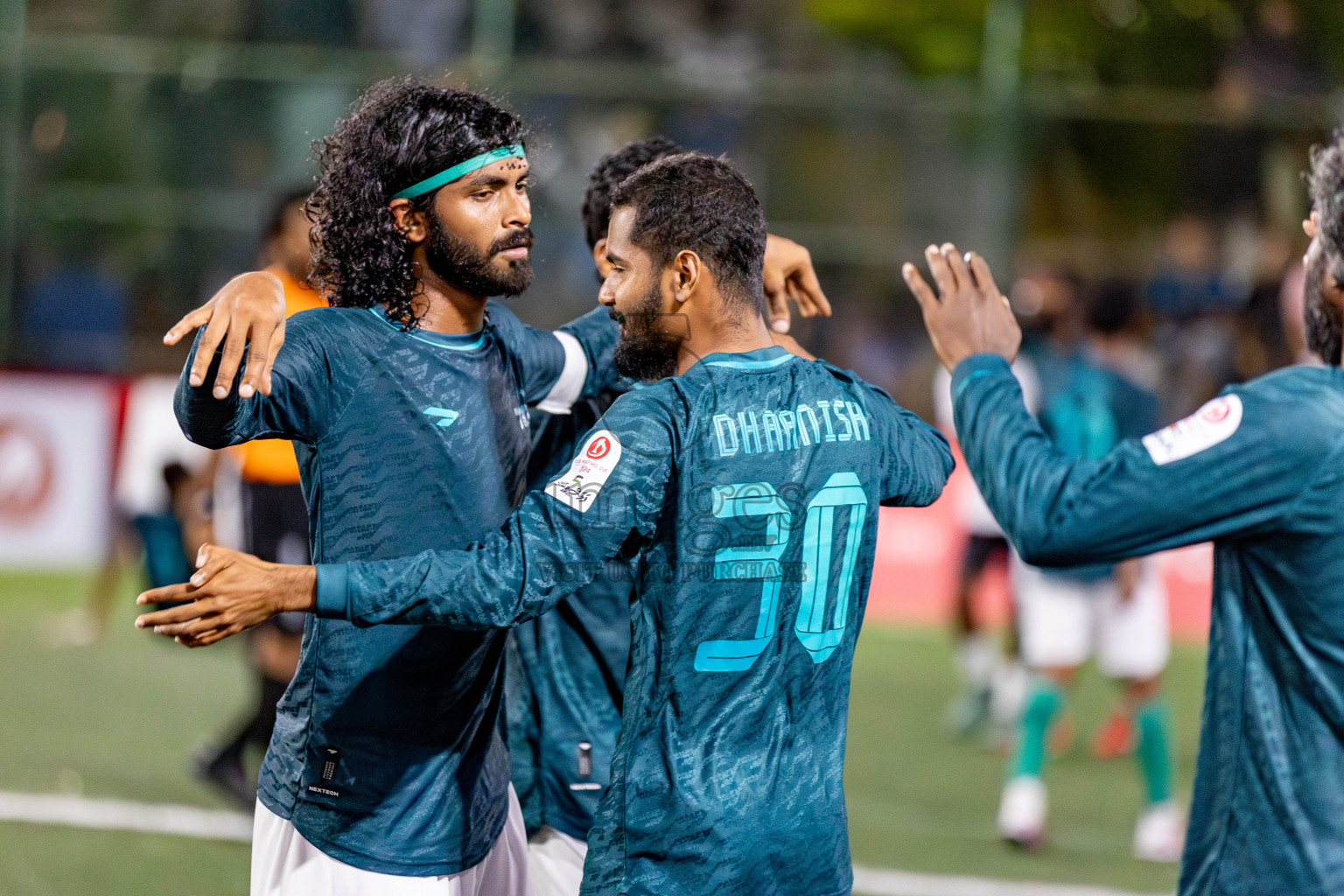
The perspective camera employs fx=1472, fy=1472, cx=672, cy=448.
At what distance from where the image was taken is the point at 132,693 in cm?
820

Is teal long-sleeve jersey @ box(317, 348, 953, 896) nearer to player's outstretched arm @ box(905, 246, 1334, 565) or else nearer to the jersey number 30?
the jersey number 30

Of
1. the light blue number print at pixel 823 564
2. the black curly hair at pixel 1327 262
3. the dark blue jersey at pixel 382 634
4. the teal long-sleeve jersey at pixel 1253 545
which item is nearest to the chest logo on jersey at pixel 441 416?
the dark blue jersey at pixel 382 634

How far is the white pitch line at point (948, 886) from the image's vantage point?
543cm

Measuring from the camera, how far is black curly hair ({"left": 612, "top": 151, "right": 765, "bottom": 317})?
8.91 ft

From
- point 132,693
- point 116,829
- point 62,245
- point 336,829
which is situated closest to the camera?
point 336,829

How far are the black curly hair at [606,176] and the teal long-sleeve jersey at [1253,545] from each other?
6.23 feet

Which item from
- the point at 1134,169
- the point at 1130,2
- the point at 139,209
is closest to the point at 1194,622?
the point at 1134,169

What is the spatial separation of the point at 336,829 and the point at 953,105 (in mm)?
11083

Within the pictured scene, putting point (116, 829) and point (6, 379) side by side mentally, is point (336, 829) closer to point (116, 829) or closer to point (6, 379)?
point (116, 829)

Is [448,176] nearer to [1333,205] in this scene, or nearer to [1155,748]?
[1333,205]

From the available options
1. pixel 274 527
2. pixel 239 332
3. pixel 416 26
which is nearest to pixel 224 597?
pixel 239 332

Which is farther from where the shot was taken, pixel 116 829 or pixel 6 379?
pixel 6 379

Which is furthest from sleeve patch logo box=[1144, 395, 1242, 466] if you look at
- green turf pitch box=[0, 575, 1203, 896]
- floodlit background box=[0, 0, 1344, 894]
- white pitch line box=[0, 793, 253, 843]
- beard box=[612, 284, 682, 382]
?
floodlit background box=[0, 0, 1344, 894]

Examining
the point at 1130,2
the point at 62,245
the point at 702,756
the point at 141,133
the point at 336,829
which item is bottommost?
the point at 336,829
